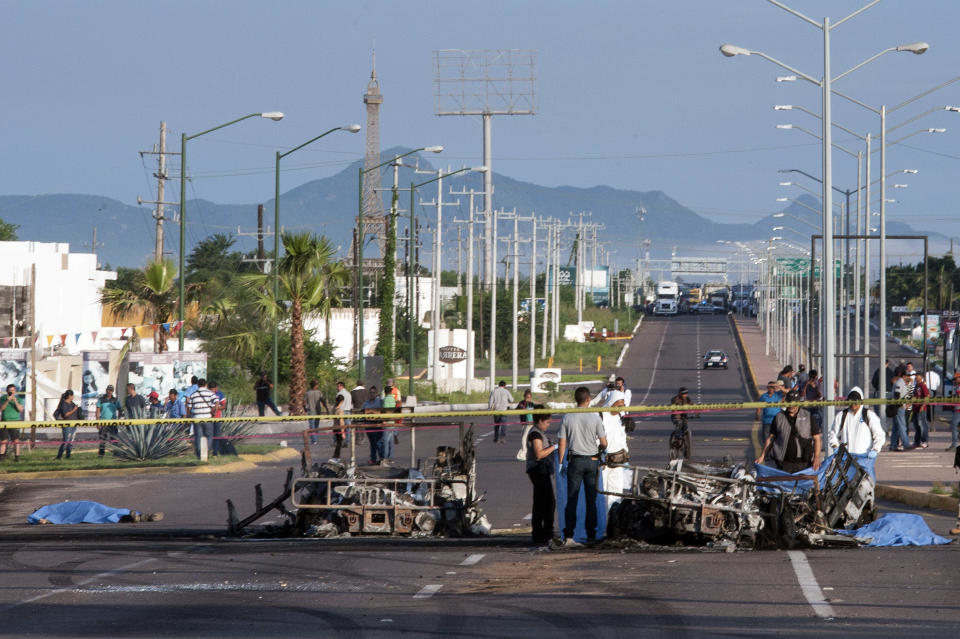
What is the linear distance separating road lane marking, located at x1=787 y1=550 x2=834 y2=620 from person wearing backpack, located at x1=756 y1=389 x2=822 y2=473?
2.63m

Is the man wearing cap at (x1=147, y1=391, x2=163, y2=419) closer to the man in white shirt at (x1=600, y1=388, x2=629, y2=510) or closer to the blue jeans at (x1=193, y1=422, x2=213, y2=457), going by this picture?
the blue jeans at (x1=193, y1=422, x2=213, y2=457)

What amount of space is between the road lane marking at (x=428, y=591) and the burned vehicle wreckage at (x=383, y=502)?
Result: 3.34 meters

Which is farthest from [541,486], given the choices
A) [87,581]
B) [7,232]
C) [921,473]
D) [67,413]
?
[7,232]

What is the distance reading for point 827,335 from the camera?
1108 inches

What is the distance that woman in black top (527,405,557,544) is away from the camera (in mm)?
14109

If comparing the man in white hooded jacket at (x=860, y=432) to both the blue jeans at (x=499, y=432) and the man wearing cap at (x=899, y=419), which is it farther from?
the blue jeans at (x=499, y=432)

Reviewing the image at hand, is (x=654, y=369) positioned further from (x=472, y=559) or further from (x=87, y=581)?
(x=87, y=581)

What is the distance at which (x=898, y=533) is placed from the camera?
1377 cm

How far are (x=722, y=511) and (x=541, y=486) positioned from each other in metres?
1.95

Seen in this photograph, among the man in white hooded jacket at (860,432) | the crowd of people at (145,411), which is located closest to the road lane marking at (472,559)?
the man in white hooded jacket at (860,432)

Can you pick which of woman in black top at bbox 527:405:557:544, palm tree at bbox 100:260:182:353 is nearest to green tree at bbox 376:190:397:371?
palm tree at bbox 100:260:182:353

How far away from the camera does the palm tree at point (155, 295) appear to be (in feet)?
124

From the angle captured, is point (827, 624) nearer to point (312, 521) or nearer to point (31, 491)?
point (312, 521)

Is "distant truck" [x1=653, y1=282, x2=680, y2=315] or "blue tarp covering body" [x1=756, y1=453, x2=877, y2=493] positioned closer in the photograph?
"blue tarp covering body" [x1=756, y1=453, x2=877, y2=493]
